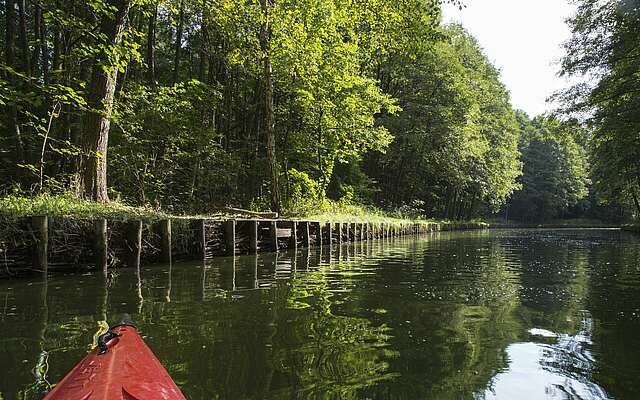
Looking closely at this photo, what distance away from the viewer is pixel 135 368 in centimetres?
207

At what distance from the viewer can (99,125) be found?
10.4m

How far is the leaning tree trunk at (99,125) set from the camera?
10180 millimetres

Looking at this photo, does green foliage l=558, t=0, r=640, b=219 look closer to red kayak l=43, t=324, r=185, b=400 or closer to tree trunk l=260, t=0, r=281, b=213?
tree trunk l=260, t=0, r=281, b=213

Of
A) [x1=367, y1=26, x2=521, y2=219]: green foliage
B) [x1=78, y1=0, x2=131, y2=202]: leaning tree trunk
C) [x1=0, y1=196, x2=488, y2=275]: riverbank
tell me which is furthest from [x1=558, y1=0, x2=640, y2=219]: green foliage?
[x1=78, y1=0, x2=131, y2=202]: leaning tree trunk

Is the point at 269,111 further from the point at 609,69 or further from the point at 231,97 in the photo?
the point at 609,69

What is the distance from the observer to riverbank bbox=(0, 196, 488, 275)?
750 centimetres

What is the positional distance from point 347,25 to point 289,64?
328 cm

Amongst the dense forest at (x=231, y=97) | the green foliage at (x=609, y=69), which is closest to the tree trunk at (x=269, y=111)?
the dense forest at (x=231, y=97)

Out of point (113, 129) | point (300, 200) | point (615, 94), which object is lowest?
point (300, 200)

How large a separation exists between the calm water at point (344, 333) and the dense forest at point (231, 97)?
366cm

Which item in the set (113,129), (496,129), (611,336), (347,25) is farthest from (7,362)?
(496,129)

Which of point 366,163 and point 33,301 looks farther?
point 366,163

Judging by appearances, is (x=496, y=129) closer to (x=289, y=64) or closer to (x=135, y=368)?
(x=289, y=64)

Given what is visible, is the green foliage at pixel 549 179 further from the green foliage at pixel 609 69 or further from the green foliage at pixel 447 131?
the green foliage at pixel 609 69
